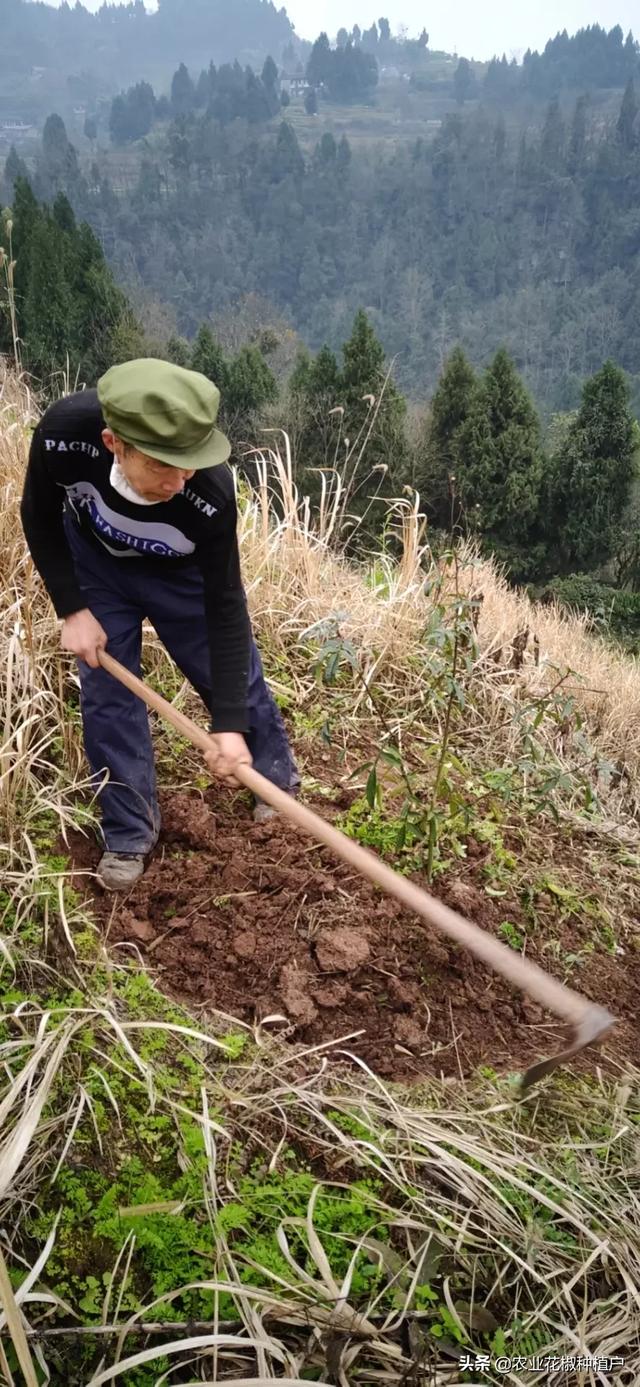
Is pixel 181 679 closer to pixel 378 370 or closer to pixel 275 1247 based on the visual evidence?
pixel 275 1247

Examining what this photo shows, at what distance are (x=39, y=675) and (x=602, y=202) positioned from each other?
95860 mm

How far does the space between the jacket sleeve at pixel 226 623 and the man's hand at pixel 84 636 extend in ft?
0.94

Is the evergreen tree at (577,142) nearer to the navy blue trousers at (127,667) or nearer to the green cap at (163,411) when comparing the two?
the navy blue trousers at (127,667)

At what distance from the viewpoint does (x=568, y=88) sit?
409 ft

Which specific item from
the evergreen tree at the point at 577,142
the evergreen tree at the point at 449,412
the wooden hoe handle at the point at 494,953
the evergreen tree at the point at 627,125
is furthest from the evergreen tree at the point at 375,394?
the evergreen tree at the point at 577,142

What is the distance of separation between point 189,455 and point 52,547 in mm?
635

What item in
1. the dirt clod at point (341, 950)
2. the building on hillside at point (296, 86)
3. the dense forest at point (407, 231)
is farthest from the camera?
the building on hillside at point (296, 86)

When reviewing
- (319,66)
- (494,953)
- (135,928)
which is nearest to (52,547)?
(135,928)

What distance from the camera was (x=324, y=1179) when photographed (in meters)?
1.72

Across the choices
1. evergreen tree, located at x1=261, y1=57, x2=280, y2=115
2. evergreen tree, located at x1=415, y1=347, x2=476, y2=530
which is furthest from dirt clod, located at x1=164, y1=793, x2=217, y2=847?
evergreen tree, located at x1=261, y1=57, x2=280, y2=115

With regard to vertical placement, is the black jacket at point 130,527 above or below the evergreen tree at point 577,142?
below

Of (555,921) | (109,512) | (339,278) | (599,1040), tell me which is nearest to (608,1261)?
(599,1040)

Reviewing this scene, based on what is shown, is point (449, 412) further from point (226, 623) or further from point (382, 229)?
point (382, 229)

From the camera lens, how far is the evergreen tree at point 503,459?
73.2ft
